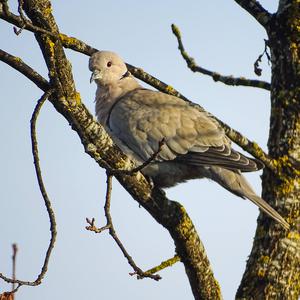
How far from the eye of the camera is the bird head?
19.9 feet

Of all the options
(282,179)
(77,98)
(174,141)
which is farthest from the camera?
(174,141)

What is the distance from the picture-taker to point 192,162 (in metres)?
4.99

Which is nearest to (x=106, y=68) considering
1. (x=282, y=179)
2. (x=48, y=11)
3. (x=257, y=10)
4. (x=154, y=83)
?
(x=154, y=83)

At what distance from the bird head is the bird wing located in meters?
0.58

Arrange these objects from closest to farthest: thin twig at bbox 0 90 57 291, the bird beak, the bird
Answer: thin twig at bbox 0 90 57 291 < the bird < the bird beak

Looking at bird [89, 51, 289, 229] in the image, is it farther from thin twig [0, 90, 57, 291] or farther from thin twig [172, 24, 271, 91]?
thin twig [0, 90, 57, 291]

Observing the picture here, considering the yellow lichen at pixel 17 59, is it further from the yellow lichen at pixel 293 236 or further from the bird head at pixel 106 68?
the bird head at pixel 106 68

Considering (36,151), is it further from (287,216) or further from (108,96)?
(108,96)

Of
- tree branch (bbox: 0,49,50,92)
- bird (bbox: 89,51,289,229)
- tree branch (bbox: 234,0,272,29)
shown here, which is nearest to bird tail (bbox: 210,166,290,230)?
bird (bbox: 89,51,289,229)

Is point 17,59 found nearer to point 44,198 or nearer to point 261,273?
point 44,198

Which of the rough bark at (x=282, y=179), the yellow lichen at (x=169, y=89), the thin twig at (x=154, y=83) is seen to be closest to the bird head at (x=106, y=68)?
the thin twig at (x=154, y=83)

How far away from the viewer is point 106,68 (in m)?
6.10

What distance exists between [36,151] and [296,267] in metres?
1.54

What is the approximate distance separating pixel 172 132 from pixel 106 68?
1.20 metres
